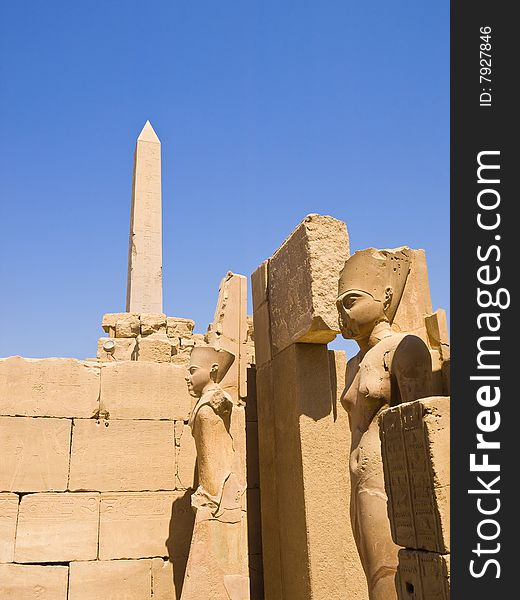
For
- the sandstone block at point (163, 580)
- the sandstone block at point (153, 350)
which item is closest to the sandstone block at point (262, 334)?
the sandstone block at point (153, 350)

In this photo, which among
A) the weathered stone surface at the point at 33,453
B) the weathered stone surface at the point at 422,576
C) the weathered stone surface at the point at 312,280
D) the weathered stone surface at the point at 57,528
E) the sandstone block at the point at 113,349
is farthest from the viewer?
the sandstone block at the point at 113,349

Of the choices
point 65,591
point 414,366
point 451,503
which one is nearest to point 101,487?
point 65,591

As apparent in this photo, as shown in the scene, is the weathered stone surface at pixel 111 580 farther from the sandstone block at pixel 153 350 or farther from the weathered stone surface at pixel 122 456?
the sandstone block at pixel 153 350

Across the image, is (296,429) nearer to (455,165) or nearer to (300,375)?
(300,375)

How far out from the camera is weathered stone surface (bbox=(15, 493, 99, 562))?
6160 millimetres

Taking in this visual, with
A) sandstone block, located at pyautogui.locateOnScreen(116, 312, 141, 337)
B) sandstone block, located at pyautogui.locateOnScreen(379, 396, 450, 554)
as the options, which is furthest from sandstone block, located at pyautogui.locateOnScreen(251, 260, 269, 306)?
sandstone block, located at pyautogui.locateOnScreen(116, 312, 141, 337)

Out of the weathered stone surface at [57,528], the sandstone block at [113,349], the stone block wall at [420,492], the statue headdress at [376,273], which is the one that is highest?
the sandstone block at [113,349]

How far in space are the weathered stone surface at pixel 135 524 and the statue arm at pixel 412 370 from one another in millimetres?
3872

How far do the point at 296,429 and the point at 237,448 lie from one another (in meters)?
1.15

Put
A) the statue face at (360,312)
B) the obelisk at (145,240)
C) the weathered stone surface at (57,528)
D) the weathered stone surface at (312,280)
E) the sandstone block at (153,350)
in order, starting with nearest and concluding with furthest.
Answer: the statue face at (360,312), the weathered stone surface at (312,280), the weathered stone surface at (57,528), the sandstone block at (153,350), the obelisk at (145,240)

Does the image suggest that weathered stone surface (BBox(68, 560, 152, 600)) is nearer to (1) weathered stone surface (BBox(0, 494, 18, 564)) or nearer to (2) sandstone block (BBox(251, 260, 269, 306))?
(1) weathered stone surface (BBox(0, 494, 18, 564))

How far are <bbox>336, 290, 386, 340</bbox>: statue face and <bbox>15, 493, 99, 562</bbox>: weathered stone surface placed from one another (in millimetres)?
3737

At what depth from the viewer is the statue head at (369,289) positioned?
378 centimetres

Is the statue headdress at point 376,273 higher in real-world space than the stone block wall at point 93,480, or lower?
higher
